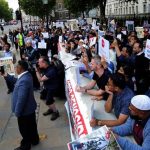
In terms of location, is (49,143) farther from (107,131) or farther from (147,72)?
(107,131)

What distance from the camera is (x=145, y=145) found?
12.6 ft

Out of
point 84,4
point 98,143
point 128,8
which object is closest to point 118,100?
point 98,143

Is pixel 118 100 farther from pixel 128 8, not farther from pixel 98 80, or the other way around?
pixel 128 8

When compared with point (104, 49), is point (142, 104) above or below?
below

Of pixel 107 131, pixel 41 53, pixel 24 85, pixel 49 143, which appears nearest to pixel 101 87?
pixel 24 85

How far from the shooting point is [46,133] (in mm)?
8328

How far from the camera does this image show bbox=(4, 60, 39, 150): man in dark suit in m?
6.68

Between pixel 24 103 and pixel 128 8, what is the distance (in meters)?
62.9

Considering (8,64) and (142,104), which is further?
(8,64)

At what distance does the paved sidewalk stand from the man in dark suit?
0.43m

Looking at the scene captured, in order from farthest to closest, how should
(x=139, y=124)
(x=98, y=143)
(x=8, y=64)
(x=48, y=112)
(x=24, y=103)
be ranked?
(x=48, y=112) < (x=8, y=64) < (x=24, y=103) < (x=139, y=124) < (x=98, y=143)

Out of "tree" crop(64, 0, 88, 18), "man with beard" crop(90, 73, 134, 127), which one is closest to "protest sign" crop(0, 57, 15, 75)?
"man with beard" crop(90, 73, 134, 127)

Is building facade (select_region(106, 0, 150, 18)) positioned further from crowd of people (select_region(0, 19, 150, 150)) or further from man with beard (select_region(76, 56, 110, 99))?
man with beard (select_region(76, 56, 110, 99))

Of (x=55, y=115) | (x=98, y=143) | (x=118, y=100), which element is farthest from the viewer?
(x=55, y=115)
